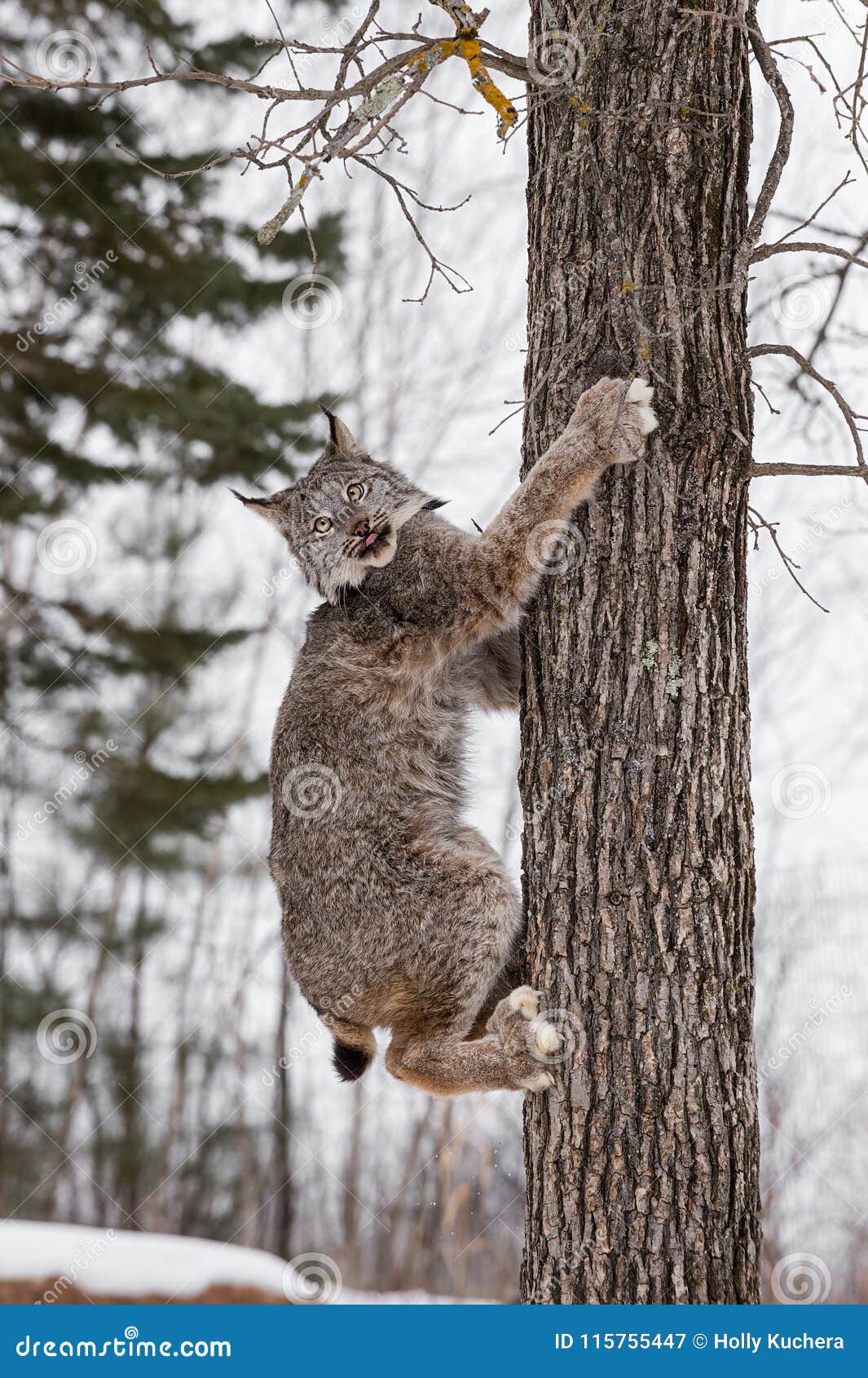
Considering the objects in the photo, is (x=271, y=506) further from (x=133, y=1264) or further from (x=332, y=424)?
(x=133, y=1264)

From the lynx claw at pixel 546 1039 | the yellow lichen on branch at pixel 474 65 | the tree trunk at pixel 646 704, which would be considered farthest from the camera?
the yellow lichen on branch at pixel 474 65

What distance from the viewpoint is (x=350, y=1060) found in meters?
3.62

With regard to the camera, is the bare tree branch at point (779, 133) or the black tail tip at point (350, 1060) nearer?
the bare tree branch at point (779, 133)

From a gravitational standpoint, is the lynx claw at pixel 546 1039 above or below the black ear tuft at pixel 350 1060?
below

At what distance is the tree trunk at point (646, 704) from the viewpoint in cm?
269

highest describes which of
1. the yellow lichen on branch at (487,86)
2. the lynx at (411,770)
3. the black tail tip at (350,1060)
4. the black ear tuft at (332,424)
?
the yellow lichen on branch at (487,86)

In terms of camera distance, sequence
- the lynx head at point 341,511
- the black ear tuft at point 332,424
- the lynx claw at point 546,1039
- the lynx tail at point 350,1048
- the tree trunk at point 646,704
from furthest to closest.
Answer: the black ear tuft at point 332,424 → the lynx head at point 341,511 → the lynx tail at point 350,1048 → the lynx claw at point 546,1039 → the tree trunk at point 646,704

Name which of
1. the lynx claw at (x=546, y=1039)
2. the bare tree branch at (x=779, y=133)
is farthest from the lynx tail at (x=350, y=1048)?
the bare tree branch at (x=779, y=133)

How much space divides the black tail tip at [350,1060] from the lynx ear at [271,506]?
6.06 ft

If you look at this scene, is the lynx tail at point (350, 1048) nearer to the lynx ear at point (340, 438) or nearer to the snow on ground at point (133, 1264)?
the lynx ear at point (340, 438)

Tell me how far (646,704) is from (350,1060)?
158 centimetres

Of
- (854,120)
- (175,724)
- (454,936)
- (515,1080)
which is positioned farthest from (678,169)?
(175,724)

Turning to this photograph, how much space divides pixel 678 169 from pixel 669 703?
1389 millimetres

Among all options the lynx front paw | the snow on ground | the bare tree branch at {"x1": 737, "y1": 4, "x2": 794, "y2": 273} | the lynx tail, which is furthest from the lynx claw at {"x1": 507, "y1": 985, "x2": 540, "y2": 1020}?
the snow on ground
